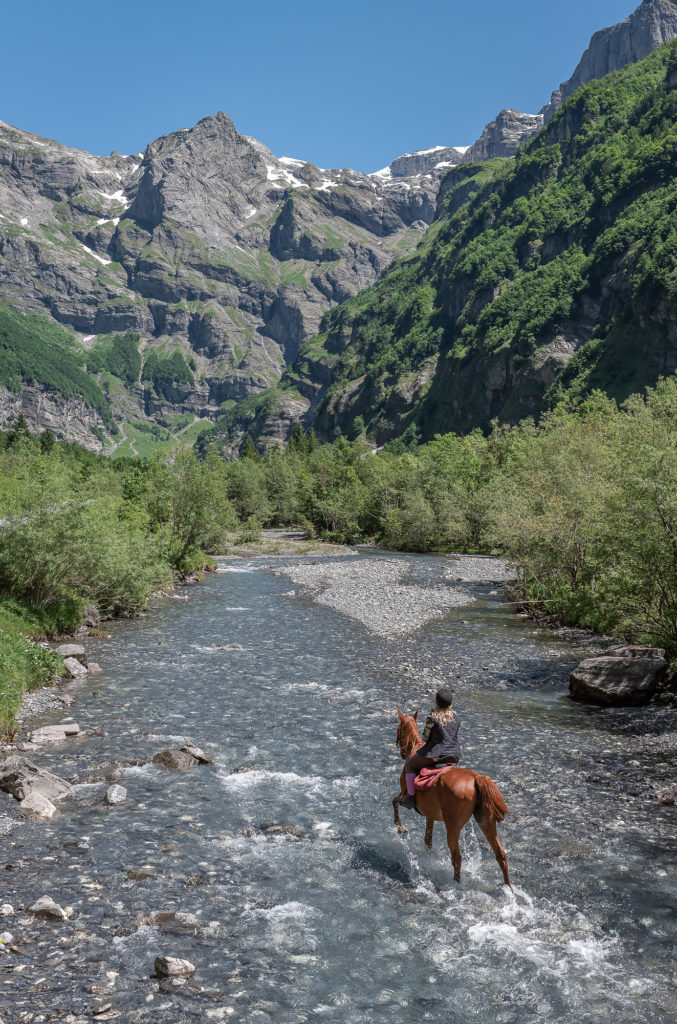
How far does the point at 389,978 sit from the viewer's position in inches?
341

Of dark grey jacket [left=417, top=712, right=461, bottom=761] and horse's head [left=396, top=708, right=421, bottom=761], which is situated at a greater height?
dark grey jacket [left=417, top=712, right=461, bottom=761]

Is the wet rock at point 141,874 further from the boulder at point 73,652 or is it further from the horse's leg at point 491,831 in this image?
the boulder at point 73,652

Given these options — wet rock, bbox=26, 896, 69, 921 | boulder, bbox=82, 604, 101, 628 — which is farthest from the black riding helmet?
boulder, bbox=82, 604, 101, 628

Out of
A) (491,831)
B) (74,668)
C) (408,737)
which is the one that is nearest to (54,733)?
(74,668)

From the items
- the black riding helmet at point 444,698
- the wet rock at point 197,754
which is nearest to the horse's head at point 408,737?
the black riding helmet at point 444,698

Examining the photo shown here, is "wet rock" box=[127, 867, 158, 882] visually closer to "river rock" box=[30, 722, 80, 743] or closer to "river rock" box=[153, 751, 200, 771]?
"river rock" box=[153, 751, 200, 771]

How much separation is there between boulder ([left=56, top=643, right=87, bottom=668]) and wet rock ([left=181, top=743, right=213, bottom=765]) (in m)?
10.5

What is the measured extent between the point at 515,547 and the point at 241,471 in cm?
9727

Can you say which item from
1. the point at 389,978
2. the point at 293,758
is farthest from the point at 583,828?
the point at 293,758

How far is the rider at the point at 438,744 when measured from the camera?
11664mm

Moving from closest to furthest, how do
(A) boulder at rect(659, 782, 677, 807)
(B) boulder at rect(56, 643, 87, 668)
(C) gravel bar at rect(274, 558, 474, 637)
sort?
(A) boulder at rect(659, 782, 677, 807) < (B) boulder at rect(56, 643, 87, 668) < (C) gravel bar at rect(274, 558, 474, 637)

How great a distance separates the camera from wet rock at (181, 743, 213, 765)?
16266 millimetres

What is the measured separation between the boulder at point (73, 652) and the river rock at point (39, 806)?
1237 cm

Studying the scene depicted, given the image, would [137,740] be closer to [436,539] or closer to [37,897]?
[37,897]
